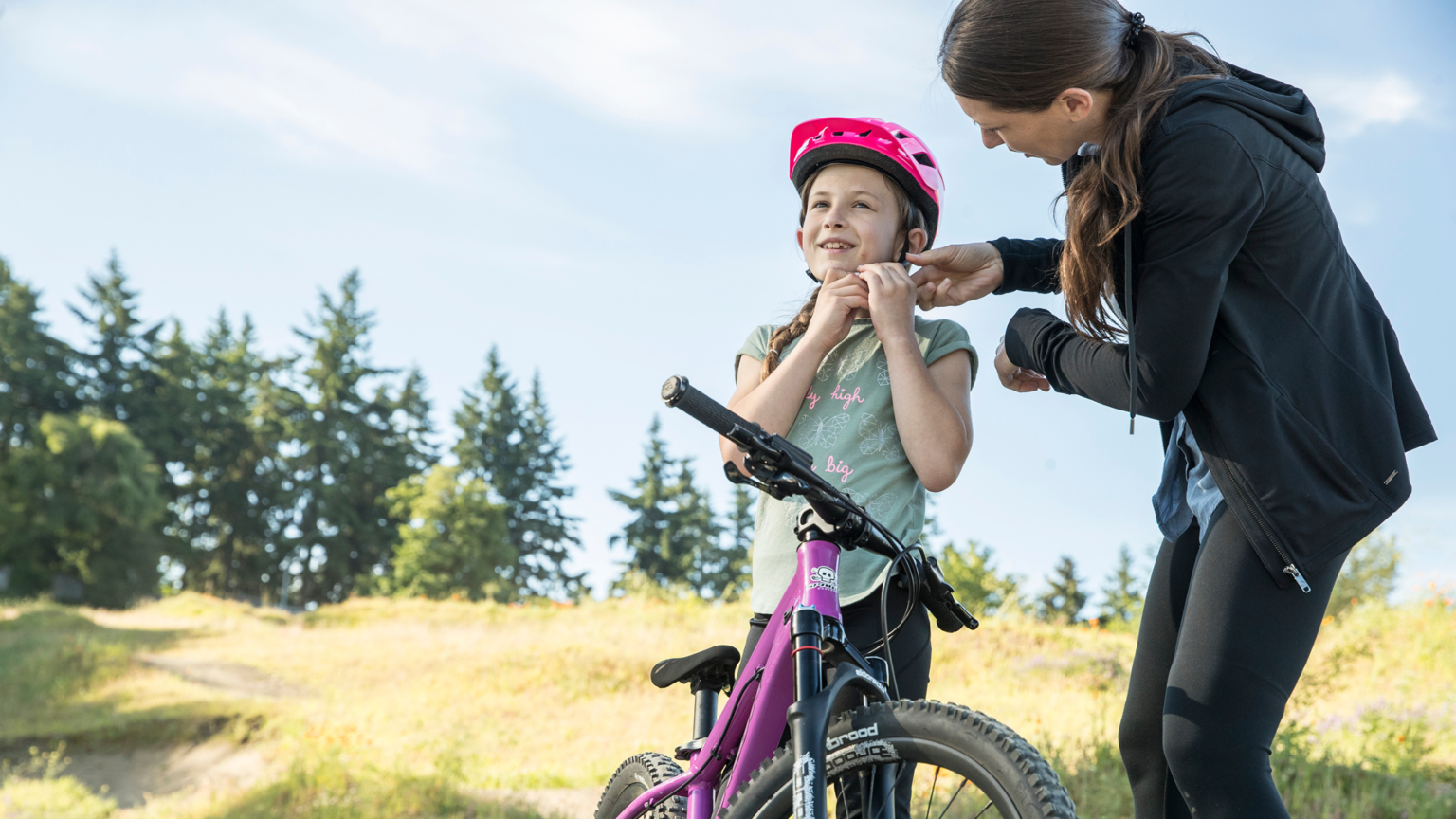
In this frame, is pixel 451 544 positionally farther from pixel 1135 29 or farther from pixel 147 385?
pixel 1135 29

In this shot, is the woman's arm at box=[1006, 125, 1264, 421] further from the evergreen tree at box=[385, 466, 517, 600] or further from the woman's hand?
the evergreen tree at box=[385, 466, 517, 600]

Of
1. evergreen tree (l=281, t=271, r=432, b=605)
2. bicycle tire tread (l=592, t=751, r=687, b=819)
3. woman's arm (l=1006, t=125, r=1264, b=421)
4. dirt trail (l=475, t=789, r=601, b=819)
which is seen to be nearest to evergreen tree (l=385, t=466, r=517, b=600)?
evergreen tree (l=281, t=271, r=432, b=605)

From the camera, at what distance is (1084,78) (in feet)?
5.21

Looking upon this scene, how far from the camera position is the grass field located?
5297 millimetres

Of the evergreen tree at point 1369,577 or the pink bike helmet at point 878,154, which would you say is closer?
the pink bike helmet at point 878,154

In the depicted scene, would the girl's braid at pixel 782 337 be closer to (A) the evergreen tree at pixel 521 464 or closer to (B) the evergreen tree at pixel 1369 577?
(B) the evergreen tree at pixel 1369 577

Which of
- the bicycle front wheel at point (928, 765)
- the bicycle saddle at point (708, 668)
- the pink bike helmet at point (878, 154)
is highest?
the pink bike helmet at point (878, 154)

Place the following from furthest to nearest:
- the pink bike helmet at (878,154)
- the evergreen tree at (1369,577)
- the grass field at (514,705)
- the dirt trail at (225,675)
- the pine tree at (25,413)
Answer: the pine tree at (25,413) < the dirt trail at (225,675) < the evergreen tree at (1369,577) < the grass field at (514,705) < the pink bike helmet at (878,154)

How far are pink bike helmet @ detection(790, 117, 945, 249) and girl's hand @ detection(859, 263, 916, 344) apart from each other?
26 cm

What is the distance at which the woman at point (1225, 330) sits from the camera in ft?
4.74

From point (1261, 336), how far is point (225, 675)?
1578cm

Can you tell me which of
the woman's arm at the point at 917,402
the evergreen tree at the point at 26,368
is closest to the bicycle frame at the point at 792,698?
the woman's arm at the point at 917,402

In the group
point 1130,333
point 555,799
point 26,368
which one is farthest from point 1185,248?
point 26,368

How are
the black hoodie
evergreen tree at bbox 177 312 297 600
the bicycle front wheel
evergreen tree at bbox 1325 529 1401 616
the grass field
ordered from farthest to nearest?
evergreen tree at bbox 177 312 297 600
evergreen tree at bbox 1325 529 1401 616
the grass field
the black hoodie
the bicycle front wheel
